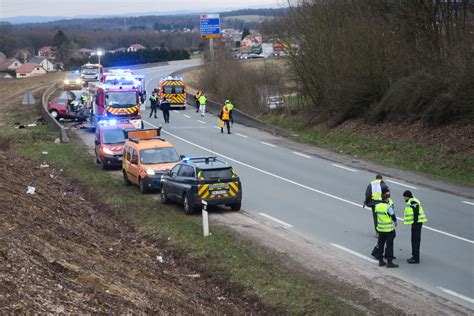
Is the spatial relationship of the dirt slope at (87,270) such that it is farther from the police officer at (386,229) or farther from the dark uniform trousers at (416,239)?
the dark uniform trousers at (416,239)

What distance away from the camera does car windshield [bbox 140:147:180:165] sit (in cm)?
2416

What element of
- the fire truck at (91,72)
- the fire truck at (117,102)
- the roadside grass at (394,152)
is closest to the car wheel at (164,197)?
the roadside grass at (394,152)

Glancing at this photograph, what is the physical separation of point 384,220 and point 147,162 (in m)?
11.1

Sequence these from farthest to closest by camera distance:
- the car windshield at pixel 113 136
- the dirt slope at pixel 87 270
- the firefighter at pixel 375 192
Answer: the car windshield at pixel 113 136, the firefighter at pixel 375 192, the dirt slope at pixel 87 270

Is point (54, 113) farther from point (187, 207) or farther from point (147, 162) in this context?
point (187, 207)

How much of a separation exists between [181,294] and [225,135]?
2609 cm

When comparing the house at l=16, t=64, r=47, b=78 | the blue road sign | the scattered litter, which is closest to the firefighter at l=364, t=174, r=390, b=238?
the scattered litter

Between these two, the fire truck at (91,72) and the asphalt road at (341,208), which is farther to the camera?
the fire truck at (91,72)

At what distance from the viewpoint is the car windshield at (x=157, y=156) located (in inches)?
951

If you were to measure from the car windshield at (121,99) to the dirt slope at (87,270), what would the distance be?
17.5 metres

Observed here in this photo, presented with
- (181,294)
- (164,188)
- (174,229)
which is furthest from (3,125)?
(181,294)

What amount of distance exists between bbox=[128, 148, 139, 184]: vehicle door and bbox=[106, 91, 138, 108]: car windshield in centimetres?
1371

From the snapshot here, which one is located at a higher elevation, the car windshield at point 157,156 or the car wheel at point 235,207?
the car windshield at point 157,156

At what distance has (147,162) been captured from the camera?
24.1 metres
